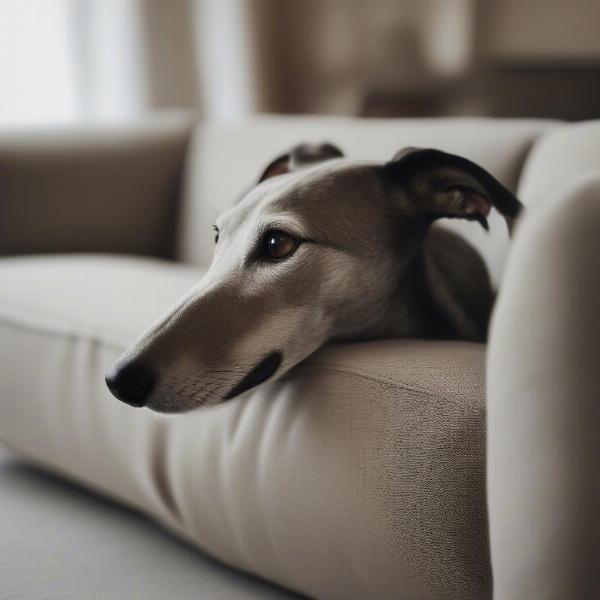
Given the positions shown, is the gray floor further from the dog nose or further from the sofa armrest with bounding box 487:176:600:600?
the sofa armrest with bounding box 487:176:600:600

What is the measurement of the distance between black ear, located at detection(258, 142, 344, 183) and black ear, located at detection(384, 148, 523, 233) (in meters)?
0.17

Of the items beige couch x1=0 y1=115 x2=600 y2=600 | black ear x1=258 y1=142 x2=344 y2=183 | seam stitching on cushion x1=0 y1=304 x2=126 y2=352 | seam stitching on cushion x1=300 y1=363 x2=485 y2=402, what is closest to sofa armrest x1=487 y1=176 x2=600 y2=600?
beige couch x1=0 y1=115 x2=600 y2=600

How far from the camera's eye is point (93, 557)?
109cm

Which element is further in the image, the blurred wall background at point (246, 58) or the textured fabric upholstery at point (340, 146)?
the blurred wall background at point (246, 58)

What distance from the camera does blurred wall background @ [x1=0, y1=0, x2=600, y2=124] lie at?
2.56 meters

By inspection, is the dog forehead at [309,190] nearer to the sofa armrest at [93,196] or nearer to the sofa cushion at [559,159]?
the sofa cushion at [559,159]

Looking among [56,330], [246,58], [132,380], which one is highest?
[246,58]

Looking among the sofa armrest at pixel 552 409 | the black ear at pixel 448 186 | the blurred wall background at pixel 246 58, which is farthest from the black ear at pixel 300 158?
the blurred wall background at pixel 246 58

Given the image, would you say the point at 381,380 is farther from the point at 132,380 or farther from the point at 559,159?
the point at 559,159

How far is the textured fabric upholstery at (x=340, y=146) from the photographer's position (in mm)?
1031

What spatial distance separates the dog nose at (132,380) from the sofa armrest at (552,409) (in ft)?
1.01

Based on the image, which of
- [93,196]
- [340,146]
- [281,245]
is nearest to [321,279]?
[281,245]

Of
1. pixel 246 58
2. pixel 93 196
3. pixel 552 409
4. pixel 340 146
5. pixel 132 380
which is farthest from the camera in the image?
pixel 246 58

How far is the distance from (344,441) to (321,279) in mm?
153
